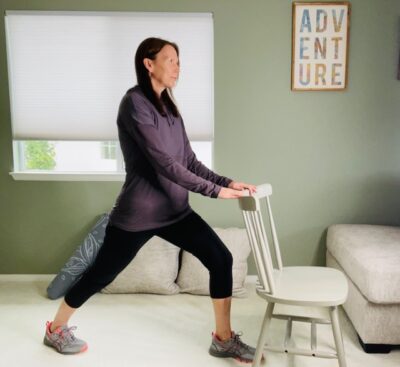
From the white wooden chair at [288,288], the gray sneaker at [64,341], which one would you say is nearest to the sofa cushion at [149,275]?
the gray sneaker at [64,341]

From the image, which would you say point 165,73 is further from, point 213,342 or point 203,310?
point 203,310

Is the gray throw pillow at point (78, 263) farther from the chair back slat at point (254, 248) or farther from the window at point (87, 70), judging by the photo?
the chair back slat at point (254, 248)

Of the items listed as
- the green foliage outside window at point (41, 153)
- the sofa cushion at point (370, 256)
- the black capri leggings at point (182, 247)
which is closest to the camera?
the black capri leggings at point (182, 247)

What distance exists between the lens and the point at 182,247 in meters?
2.09

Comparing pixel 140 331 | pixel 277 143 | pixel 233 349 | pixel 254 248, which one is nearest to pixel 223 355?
pixel 233 349

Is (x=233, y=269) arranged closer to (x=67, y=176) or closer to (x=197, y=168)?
(x=197, y=168)

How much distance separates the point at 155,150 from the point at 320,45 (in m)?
1.62

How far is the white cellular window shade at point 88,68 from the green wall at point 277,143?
68 millimetres

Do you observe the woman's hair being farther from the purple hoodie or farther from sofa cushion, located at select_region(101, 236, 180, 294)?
sofa cushion, located at select_region(101, 236, 180, 294)

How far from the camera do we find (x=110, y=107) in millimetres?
3082

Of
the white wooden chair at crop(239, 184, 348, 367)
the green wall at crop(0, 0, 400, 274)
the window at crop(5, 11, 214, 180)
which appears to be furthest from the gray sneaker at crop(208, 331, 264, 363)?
the window at crop(5, 11, 214, 180)

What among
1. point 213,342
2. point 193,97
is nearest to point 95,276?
point 213,342

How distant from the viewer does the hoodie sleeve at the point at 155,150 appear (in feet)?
6.13

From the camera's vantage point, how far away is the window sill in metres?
3.17
